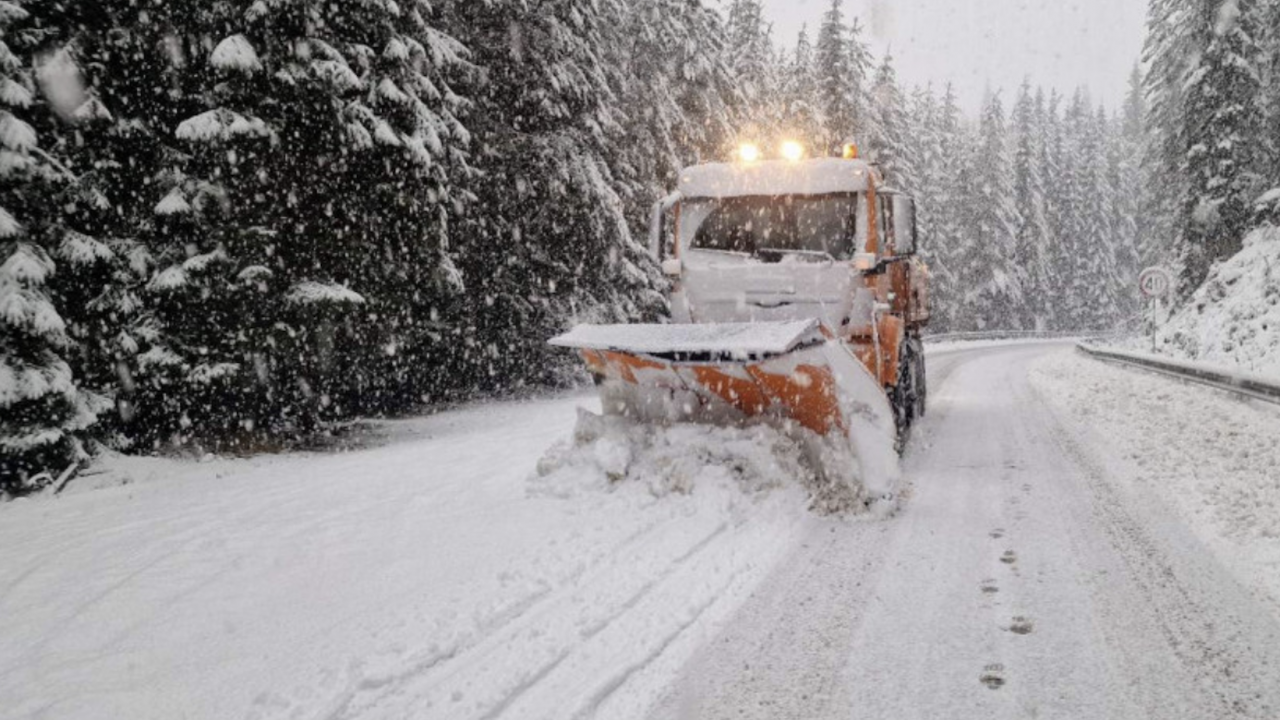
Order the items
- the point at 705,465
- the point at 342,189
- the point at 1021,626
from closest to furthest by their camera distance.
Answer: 1. the point at 1021,626
2. the point at 705,465
3. the point at 342,189

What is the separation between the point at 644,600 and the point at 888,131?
1411 inches

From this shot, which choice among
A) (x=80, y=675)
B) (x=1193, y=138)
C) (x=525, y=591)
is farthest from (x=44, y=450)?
(x=1193, y=138)

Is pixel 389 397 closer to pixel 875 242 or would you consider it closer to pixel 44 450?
pixel 44 450

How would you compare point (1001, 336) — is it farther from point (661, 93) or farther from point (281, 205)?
point (281, 205)

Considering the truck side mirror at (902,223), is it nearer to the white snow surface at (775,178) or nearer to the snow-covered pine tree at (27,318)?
the white snow surface at (775,178)

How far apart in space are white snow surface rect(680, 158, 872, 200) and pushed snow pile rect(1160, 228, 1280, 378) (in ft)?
41.7

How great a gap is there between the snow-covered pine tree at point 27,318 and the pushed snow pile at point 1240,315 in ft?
62.7

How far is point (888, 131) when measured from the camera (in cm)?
3606

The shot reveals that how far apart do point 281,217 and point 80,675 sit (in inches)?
303

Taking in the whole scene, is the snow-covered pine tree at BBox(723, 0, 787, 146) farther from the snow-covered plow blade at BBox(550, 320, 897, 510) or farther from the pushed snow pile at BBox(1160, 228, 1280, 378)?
the snow-covered plow blade at BBox(550, 320, 897, 510)

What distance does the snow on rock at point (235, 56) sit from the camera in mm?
8945

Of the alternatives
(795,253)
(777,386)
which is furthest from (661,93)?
(777,386)

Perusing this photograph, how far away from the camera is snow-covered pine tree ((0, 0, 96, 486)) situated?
760 cm

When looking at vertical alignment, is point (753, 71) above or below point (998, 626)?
above
